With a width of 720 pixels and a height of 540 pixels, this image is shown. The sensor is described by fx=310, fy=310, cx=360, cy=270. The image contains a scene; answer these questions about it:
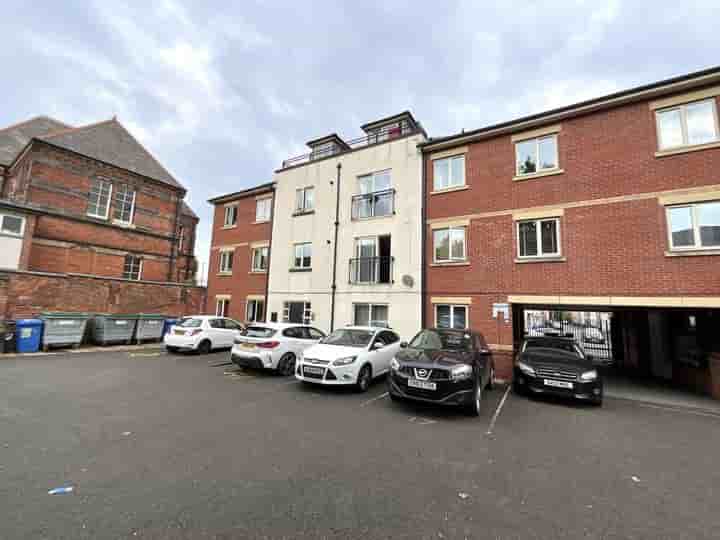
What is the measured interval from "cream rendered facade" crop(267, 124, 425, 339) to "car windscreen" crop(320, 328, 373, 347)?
11.3 ft

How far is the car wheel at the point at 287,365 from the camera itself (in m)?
9.38

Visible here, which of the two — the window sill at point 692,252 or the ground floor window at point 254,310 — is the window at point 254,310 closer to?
the ground floor window at point 254,310

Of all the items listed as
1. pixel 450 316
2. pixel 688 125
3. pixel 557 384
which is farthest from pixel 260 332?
pixel 688 125

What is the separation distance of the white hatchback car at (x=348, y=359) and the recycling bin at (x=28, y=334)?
1108 cm

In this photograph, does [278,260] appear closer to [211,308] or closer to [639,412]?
[211,308]

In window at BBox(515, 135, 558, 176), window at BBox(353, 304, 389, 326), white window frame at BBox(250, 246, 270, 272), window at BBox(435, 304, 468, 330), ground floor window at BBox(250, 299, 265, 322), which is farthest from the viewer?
white window frame at BBox(250, 246, 270, 272)

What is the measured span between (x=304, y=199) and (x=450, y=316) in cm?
940

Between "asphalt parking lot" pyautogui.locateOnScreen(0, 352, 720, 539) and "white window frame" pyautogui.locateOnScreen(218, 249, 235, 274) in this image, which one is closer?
"asphalt parking lot" pyautogui.locateOnScreen(0, 352, 720, 539)

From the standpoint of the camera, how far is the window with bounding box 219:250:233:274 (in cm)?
1819

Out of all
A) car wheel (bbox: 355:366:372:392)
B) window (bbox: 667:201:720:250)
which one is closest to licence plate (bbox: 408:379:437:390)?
car wheel (bbox: 355:366:372:392)

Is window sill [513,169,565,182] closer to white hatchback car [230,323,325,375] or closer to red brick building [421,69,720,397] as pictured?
red brick building [421,69,720,397]

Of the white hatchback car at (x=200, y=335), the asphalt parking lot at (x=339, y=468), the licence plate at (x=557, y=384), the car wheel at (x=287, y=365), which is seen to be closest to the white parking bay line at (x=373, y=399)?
the asphalt parking lot at (x=339, y=468)

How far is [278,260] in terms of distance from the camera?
1595cm

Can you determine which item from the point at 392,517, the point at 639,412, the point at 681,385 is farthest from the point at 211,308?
the point at 681,385
